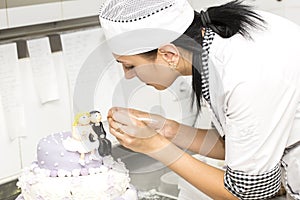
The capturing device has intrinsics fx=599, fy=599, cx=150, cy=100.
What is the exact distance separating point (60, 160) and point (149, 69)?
27 cm

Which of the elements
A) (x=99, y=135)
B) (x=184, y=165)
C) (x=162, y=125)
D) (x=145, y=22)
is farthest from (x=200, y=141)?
(x=145, y=22)

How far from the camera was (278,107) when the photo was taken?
1191 millimetres

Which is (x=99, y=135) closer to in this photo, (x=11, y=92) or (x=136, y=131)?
(x=136, y=131)

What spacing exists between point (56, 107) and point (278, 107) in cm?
77

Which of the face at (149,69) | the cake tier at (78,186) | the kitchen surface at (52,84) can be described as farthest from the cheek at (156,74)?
the kitchen surface at (52,84)

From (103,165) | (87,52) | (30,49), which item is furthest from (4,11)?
(103,165)

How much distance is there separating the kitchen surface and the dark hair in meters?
0.52

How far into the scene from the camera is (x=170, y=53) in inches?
48.0

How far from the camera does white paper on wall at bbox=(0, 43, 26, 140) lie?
1596 millimetres

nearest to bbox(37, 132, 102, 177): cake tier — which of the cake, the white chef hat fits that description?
the cake

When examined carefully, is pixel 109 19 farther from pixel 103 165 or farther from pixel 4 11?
pixel 4 11

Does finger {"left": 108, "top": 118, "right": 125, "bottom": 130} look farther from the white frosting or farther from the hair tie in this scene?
the hair tie

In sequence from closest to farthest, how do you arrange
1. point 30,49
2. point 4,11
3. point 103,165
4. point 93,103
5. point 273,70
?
point 273,70 → point 103,165 → point 4,11 → point 30,49 → point 93,103

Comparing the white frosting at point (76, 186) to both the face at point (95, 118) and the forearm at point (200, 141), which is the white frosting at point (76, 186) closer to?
the face at point (95, 118)
